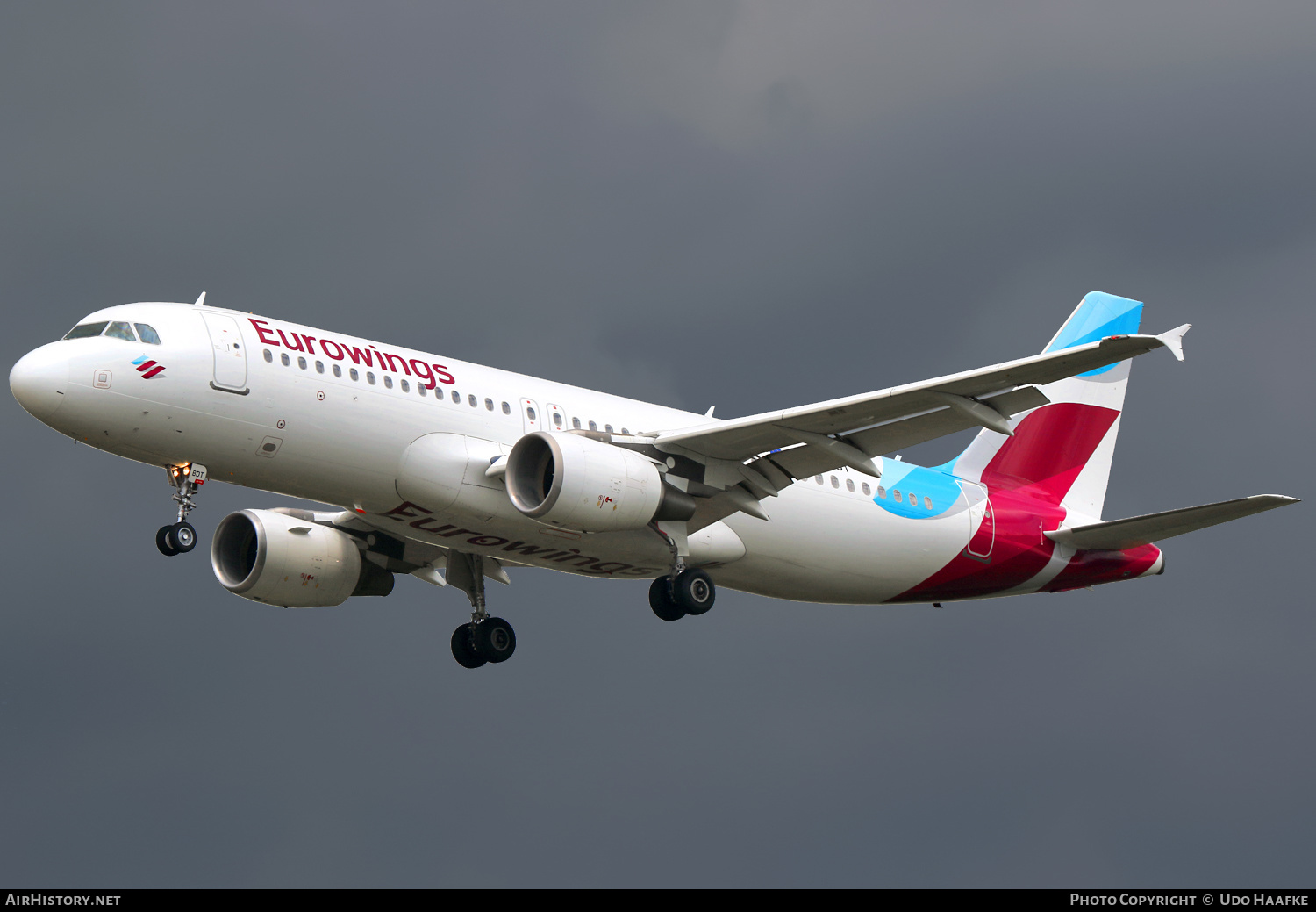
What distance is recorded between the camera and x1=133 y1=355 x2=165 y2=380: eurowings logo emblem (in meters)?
30.1

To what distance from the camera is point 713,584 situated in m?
34.8

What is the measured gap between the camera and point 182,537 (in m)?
30.4

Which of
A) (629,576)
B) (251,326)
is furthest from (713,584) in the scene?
(251,326)

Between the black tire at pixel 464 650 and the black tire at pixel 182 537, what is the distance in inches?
364

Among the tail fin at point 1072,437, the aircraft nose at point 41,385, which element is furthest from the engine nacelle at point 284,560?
the tail fin at point 1072,437

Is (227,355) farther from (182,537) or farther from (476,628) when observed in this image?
(476,628)

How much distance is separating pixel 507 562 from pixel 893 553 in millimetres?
8441

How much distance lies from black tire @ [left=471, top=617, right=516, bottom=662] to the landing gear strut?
5104 millimetres

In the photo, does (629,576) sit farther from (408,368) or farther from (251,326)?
(251,326)

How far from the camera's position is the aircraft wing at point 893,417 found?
97.0 ft

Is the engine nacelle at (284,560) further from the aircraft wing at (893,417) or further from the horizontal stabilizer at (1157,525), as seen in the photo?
the horizontal stabilizer at (1157,525)

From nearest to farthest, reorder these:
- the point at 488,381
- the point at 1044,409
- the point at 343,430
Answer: the point at 343,430 → the point at 488,381 → the point at 1044,409

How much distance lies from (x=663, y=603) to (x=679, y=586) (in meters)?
0.57

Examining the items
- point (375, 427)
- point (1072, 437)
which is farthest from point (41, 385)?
point (1072, 437)
